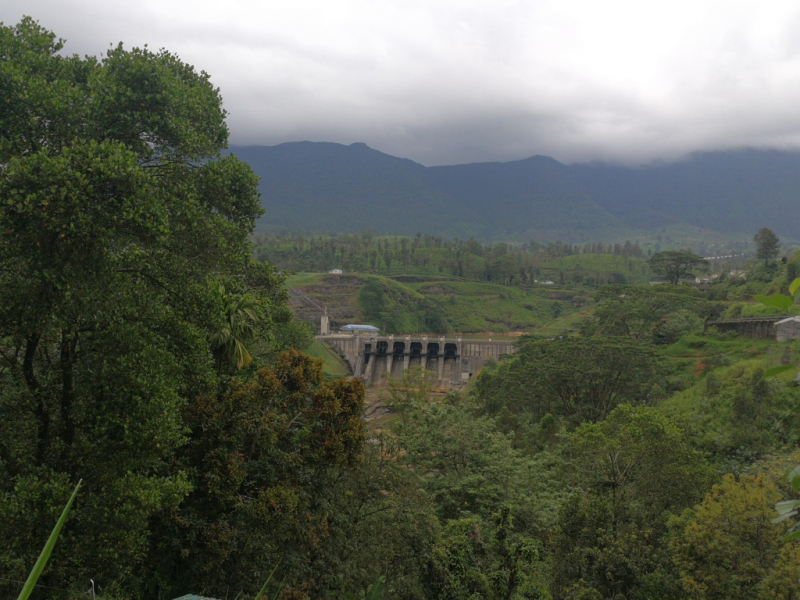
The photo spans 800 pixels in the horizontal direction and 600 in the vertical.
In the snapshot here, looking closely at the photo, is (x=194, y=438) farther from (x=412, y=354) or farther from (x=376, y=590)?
(x=412, y=354)

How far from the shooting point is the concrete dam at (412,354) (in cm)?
8400

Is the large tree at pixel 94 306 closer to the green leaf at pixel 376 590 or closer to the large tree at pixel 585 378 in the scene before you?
the green leaf at pixel 376 590

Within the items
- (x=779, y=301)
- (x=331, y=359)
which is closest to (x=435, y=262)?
(x=331, y=359)

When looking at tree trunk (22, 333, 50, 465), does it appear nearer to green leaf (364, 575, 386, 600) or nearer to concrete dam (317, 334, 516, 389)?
green leaf (364, 575, 386, 600)

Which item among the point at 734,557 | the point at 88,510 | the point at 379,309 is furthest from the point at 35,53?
the point at 379,309

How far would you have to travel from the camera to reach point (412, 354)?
293 ft

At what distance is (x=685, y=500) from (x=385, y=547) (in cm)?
926

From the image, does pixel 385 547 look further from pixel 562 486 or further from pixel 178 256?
pixel 562 486

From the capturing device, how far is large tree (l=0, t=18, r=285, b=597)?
8836mm

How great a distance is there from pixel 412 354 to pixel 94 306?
8022 centimetres

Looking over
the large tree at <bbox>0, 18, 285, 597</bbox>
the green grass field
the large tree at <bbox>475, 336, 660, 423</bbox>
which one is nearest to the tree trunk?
the large tree at <bbox>0, 18, 285, 597</bbox>

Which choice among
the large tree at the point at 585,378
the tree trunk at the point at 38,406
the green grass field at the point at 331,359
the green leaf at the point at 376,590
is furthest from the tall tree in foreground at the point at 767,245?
the tree trunk at the point at 38,406

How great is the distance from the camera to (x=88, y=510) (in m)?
9.41

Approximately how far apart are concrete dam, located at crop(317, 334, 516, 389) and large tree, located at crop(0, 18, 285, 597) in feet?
237
